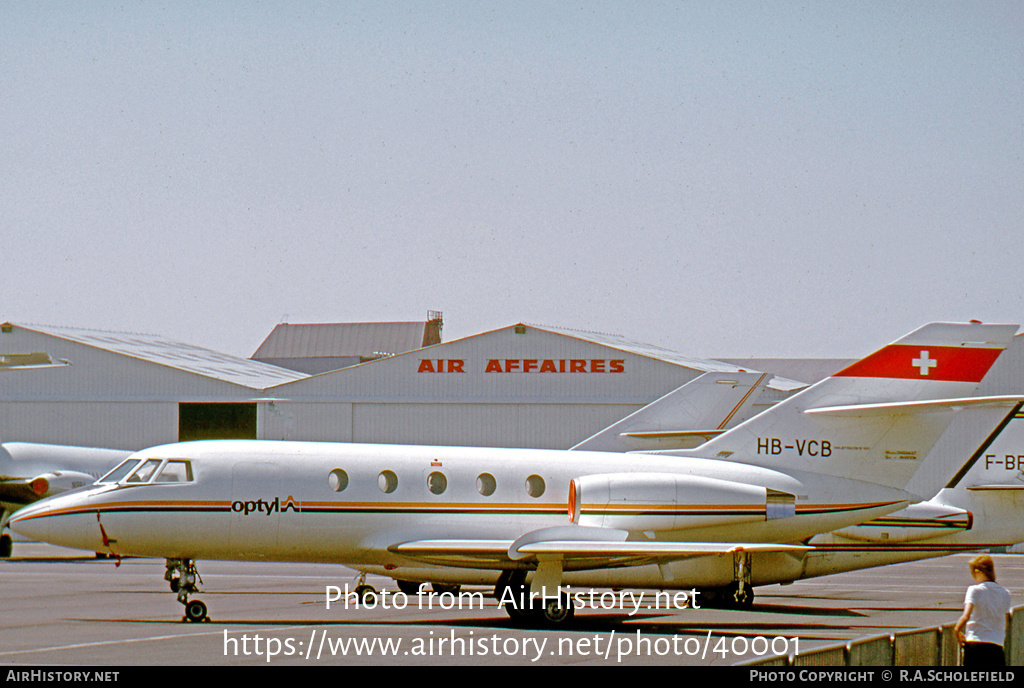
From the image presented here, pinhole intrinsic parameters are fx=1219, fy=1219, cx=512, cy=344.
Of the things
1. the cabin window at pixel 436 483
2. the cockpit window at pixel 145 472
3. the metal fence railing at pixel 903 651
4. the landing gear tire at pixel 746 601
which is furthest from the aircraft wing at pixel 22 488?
the metal fence railing at pixel 903 651

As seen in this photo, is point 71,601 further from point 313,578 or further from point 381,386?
point 381,386

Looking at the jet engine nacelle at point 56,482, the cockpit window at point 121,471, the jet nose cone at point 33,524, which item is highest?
the cockpit window at point 121,471

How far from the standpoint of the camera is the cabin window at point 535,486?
19.4 meters

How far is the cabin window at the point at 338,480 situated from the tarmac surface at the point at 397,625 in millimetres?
2016

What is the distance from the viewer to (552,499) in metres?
19.5

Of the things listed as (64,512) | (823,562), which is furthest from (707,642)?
(64,512)

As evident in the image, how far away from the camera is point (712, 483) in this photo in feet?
61.9

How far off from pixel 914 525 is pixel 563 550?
8.04 metres

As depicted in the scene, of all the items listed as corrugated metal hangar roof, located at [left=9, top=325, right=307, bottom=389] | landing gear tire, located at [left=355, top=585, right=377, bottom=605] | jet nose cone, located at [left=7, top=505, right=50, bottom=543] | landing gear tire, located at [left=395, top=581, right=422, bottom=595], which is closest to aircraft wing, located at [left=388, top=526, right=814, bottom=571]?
landing gear tire, located at [left=355, top=585, right=377, bottom=605]

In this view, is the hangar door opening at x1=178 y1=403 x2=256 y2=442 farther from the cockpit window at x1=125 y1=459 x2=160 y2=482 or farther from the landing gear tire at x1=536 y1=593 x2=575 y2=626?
the landing gear tire at x1=536 y1=593 x2=575 y2=626

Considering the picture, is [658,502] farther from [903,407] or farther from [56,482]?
[56,482]

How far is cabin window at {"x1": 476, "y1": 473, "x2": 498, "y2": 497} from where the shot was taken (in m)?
19.2

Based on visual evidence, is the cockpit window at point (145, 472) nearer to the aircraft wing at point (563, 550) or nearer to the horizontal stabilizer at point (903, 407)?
the aircraft wing at point (563, 550)

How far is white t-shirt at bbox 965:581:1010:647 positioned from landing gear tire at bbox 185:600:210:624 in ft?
38.0
